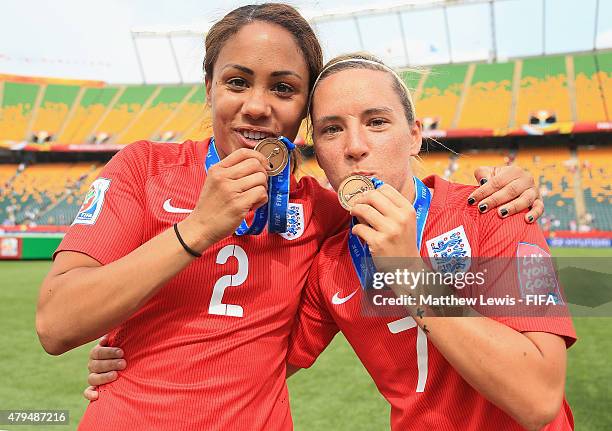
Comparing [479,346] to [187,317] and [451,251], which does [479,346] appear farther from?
[187,317]

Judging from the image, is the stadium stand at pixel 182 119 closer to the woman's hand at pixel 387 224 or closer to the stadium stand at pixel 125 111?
the stadium stand at pixel 125 111

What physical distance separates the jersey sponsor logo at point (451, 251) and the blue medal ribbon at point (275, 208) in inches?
22.7

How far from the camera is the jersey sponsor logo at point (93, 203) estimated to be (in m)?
1.80

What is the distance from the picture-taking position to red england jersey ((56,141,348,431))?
5.79ft

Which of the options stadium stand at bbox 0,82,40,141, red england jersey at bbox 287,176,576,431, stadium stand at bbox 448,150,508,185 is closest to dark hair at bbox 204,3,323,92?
red england jersey at bbox 287,176,576,431

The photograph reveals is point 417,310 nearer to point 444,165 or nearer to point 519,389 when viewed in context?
point 519,389

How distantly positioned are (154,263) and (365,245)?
76 centimetres

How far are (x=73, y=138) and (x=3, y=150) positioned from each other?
4943 millimetres

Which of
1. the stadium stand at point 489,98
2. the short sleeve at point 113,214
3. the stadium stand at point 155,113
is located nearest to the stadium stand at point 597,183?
the stadium stand at point 489,98

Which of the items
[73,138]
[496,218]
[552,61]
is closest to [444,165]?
[552,61]

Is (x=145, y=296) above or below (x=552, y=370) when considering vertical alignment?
above

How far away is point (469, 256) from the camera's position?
185 cm

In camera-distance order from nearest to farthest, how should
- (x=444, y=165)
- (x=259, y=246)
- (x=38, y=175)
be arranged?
1. (x=259, y=246)
2. (x=444, y=165)
3. (x=38, y=175)

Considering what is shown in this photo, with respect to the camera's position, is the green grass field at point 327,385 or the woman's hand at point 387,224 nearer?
the woman's hand at point 387,224
